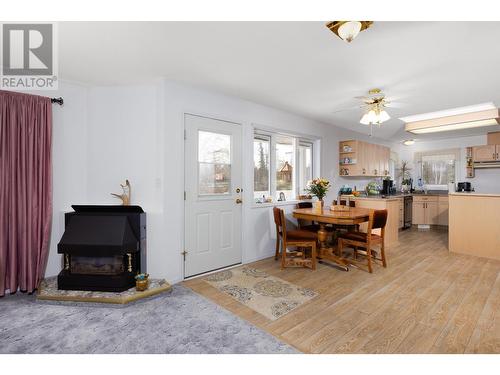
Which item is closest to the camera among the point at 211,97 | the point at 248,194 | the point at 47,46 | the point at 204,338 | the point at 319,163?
the point at 204,338

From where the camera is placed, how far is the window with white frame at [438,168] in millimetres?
6977

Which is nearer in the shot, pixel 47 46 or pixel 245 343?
pixel 245 343

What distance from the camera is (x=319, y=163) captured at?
5207 millimetres

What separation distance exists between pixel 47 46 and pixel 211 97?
1.75 m

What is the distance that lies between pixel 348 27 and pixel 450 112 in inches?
163

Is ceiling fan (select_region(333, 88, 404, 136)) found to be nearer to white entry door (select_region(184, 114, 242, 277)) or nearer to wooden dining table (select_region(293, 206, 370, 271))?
wooden dining table (select_region(293, 206, 370, 271))

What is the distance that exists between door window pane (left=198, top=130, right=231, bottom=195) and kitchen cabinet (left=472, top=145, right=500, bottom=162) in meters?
6.37

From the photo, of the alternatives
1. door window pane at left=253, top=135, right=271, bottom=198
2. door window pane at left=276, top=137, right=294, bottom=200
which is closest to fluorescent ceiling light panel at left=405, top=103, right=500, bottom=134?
door window pane at left=276, top=137, right=294, bottom=200

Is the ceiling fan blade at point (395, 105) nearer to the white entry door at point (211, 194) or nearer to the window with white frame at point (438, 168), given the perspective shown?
the white entry door at point (211, 194)

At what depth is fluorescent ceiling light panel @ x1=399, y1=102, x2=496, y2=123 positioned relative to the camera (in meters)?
4.27

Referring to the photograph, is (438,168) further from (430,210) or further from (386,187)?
(386,187)

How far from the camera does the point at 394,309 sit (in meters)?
2.52

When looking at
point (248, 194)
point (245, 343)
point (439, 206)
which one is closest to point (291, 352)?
point (245, 343)
